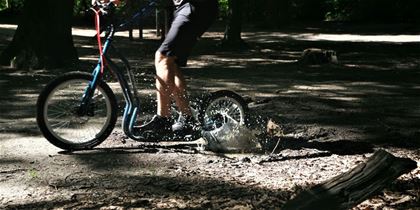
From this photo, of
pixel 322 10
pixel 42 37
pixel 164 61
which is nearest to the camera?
pixel 164 61

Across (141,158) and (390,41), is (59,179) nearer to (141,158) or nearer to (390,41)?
(141,158)

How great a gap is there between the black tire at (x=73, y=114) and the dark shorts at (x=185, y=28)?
0.61 metres

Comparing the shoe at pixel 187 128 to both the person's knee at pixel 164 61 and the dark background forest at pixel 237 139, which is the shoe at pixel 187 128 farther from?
the person's knee at pixel 164 61

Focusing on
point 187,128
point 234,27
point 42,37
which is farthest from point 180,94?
point 234,27

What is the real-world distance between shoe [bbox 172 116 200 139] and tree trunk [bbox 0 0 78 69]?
6552mm

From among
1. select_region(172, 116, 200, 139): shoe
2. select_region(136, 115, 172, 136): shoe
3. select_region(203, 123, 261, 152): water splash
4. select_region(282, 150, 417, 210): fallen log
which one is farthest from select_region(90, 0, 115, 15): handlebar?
select_region(282, 150, 417, 210): fallen log

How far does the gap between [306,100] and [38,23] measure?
571 cm

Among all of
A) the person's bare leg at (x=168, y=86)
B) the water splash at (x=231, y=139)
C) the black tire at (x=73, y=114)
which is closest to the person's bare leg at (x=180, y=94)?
the person's bare leg at (x=168, y=86)

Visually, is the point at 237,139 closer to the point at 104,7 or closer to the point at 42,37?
the point at 104,7

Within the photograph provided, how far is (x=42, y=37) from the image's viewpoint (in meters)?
10.7

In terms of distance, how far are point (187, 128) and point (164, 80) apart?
1.50 ft

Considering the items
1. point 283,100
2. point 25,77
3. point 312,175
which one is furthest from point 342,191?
point 25,77

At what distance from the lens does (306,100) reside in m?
7.33

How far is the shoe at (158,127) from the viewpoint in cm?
483
